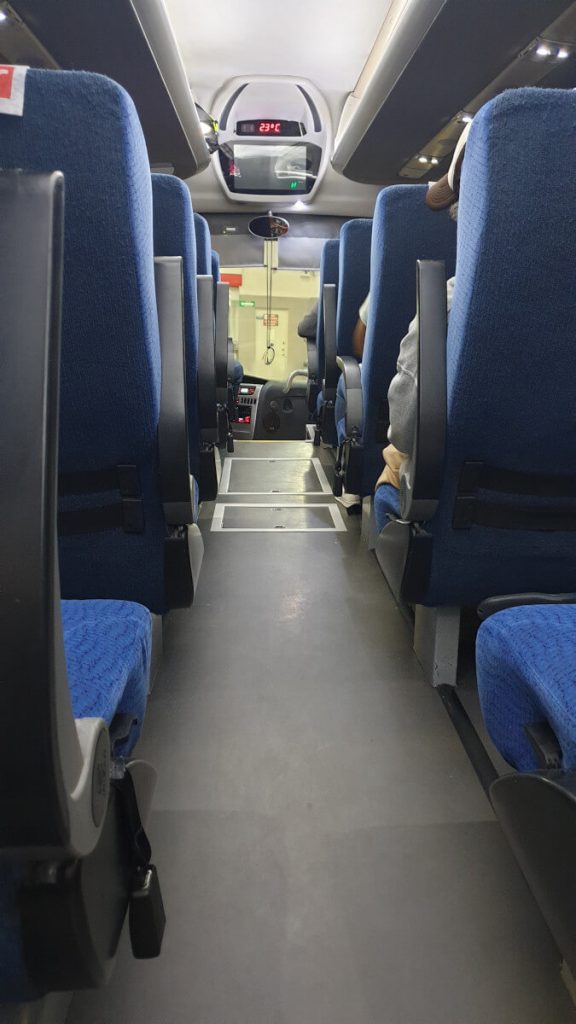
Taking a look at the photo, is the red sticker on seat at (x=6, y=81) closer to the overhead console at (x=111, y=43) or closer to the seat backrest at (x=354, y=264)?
the seat backrest at (x=354, y=264)

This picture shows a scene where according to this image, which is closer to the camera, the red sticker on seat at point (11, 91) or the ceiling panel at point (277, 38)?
the red sticker on seat at point (11, 91)

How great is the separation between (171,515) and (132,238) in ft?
1.75

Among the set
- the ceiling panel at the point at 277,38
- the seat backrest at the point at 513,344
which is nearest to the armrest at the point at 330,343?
the seat backrest at the point at 513,344

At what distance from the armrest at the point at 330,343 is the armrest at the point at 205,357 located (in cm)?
123

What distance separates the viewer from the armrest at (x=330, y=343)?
3566 mm

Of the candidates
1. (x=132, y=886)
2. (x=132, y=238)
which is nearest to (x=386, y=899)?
(x=132, y=886)

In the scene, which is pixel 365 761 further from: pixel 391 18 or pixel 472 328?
pixel 391 18

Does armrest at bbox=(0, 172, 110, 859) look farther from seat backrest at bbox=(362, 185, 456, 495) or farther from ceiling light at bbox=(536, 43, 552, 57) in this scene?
ceiling light at bbox=(536, 43, 552, 57)

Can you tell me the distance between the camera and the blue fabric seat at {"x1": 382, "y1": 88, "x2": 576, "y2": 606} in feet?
2.97

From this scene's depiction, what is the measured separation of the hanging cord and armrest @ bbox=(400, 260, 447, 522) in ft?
23.6

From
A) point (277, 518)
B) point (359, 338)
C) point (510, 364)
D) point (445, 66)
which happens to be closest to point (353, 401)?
point (359, 338)

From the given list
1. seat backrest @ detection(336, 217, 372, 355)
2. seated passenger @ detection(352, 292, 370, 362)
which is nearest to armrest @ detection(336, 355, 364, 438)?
seated passenger @ detection(352, 292, 370, 362)

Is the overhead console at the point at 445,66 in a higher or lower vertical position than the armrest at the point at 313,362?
higher

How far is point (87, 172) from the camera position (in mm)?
823
